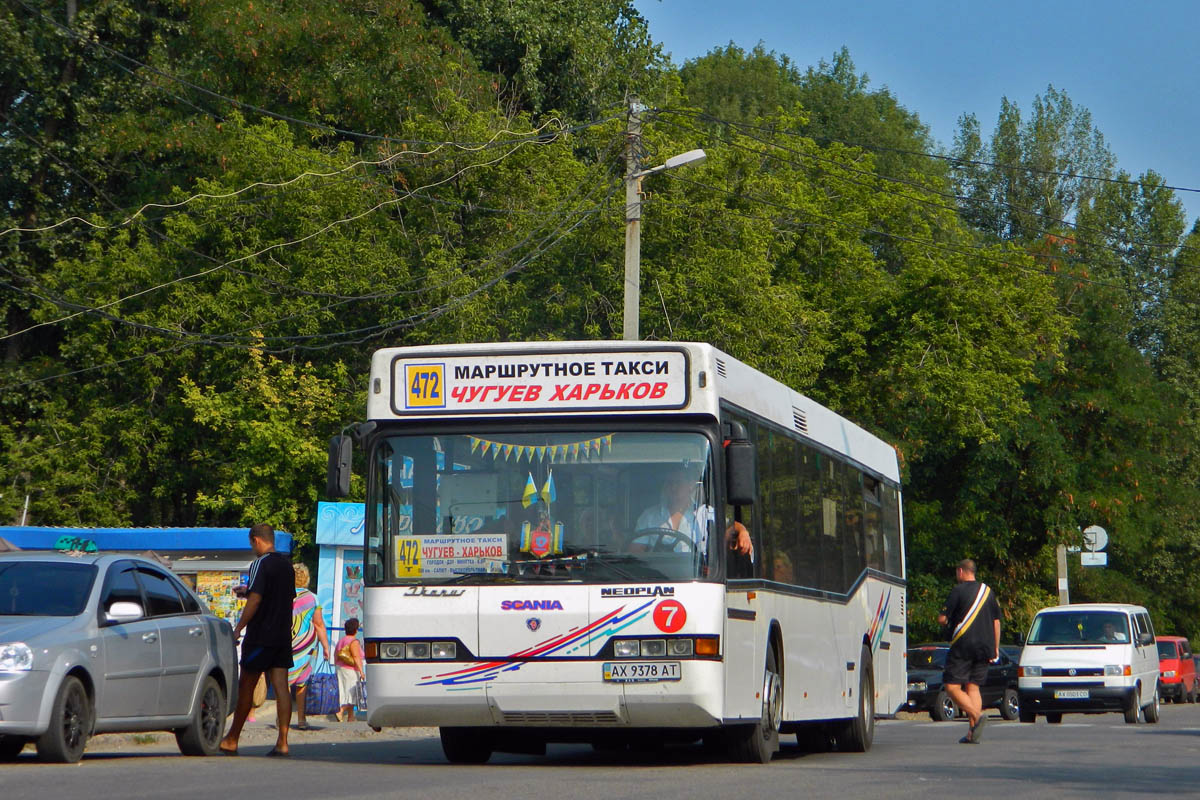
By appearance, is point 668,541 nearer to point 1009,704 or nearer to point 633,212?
point 633,212

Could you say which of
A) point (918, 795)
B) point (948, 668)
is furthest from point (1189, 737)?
point (918, 795)

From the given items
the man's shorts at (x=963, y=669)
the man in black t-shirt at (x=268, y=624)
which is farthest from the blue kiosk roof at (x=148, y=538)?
the man in black t-shirt at (x=268, y=624)

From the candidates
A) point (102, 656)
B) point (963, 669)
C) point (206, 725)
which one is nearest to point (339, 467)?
point (102, 656)

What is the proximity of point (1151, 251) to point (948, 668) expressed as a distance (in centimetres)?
6236

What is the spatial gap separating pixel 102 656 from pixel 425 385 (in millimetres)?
3045

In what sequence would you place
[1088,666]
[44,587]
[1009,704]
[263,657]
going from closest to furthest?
[44,587], [263,657], [1088,666], [1009,704]

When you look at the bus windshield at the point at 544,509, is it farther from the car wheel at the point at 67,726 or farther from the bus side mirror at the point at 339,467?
the car wheel at the point at 67,726

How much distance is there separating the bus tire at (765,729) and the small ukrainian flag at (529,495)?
2.29m

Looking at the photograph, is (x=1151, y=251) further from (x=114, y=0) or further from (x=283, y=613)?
(x=283, y=613)

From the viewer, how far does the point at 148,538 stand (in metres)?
26.6

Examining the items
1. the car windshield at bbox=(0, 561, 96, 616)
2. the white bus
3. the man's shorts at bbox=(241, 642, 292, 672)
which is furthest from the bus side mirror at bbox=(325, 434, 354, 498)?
the car windshield at bbox=(0, 561, 96, 616)

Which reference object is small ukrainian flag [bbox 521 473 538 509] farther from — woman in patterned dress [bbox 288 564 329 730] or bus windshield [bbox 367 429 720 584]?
woman in patterned dress [bbox 288 564 329 730]

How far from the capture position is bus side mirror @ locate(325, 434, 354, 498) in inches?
467

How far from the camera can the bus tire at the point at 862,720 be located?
1638cm
